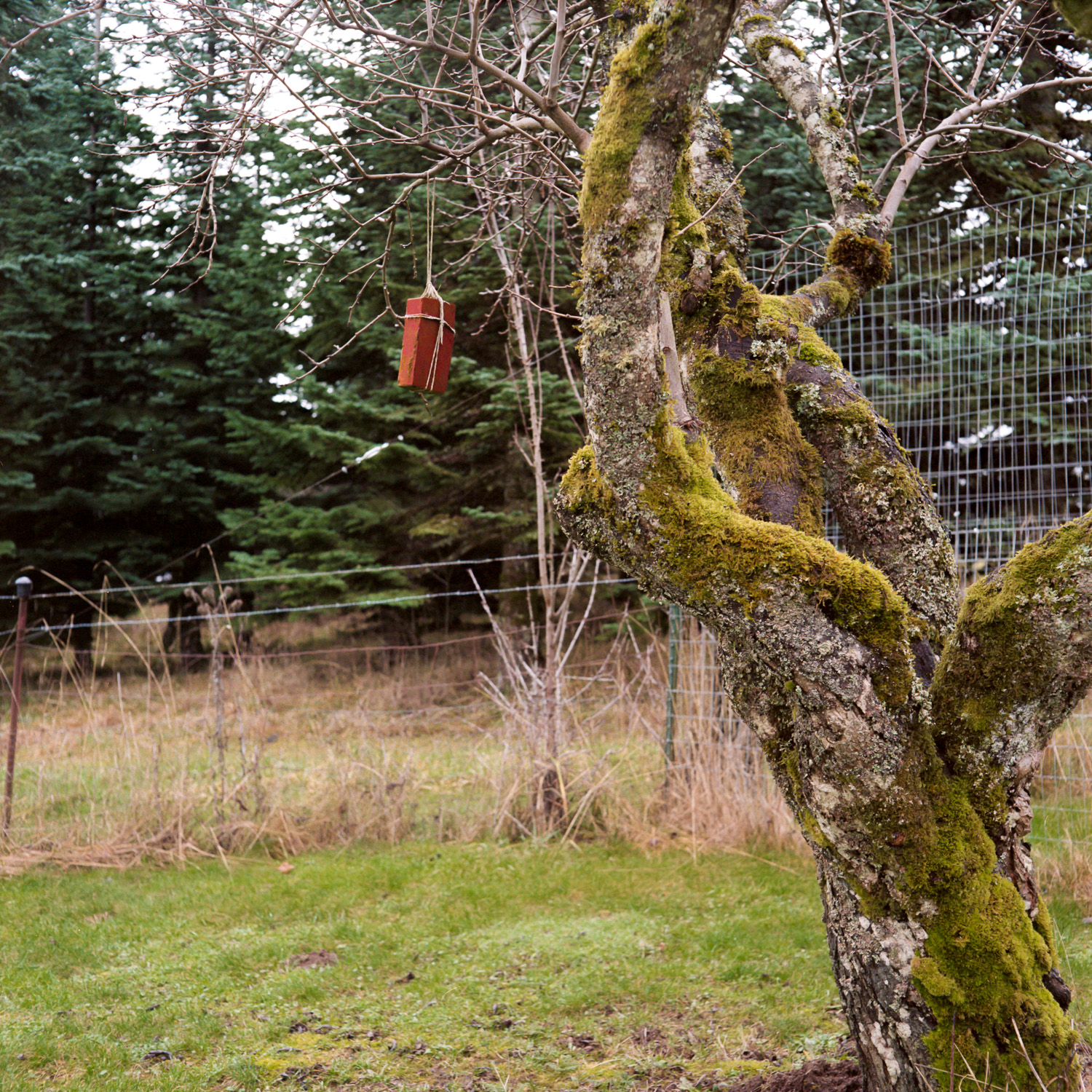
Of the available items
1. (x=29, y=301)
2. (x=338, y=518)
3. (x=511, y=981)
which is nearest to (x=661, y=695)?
(x=511, y=981)

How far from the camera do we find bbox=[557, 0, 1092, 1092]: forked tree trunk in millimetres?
1774

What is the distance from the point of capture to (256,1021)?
3.16 meters

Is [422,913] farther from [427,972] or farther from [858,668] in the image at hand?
[858,668]

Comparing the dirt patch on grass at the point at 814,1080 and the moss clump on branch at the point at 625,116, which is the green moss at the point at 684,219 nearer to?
the moss clump on branch at the point at 625,116

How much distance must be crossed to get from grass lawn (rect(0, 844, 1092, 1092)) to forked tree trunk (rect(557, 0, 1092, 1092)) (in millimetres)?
962

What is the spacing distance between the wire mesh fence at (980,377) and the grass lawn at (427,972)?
111 cm

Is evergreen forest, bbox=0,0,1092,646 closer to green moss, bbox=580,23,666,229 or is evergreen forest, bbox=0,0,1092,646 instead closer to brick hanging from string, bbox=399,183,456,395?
brick hanging from string, bbox=399,183,456,395

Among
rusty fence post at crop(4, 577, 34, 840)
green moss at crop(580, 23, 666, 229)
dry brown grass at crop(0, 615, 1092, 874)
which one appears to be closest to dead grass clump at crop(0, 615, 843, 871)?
dry brown grass at crop(0, 615, 1092, 874)

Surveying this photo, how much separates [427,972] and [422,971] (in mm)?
31

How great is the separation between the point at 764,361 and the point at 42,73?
10.4 meters

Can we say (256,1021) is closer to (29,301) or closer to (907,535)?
(907,535)

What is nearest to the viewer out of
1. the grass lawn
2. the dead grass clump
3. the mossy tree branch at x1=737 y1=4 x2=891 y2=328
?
the mossy tree branch at x1=737 y1=4 x2=891 y2=328

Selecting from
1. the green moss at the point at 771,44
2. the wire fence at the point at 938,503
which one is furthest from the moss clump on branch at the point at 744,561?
the green moss at the point at 771,44

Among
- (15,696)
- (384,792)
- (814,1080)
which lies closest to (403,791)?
(384,792)
